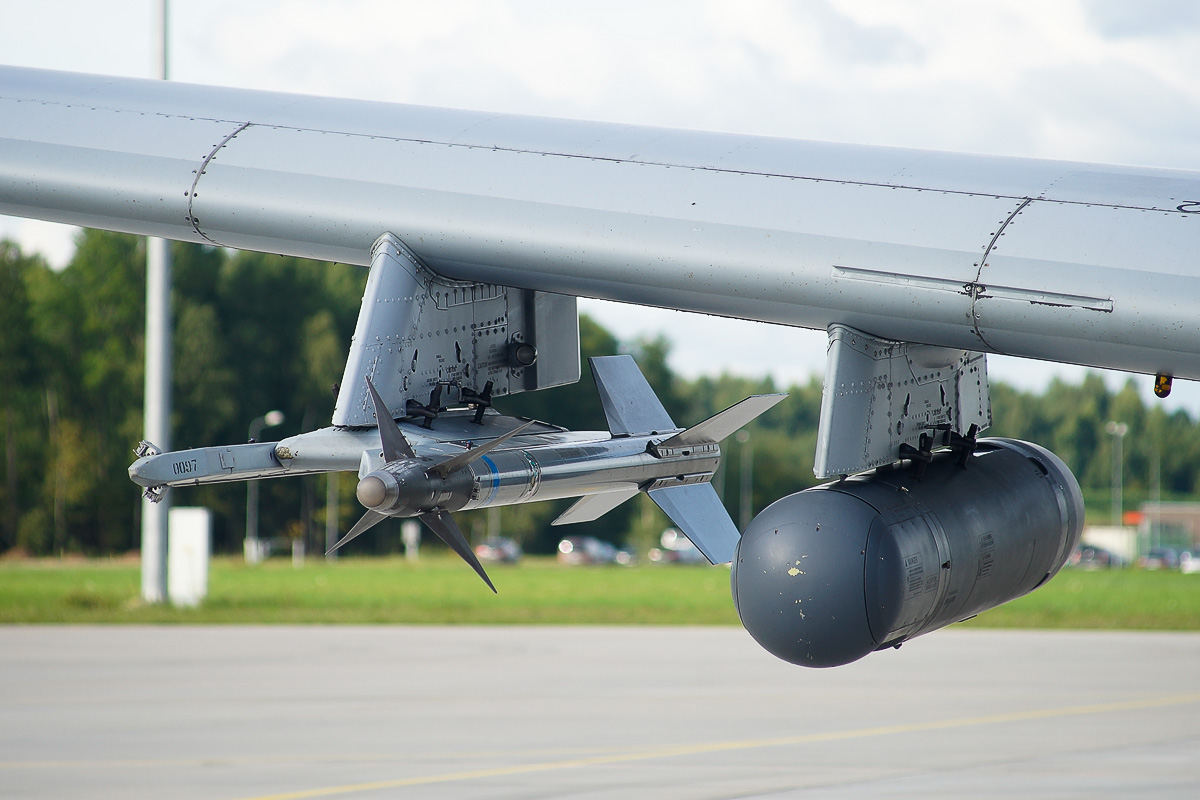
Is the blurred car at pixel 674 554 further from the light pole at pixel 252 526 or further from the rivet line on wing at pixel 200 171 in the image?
the rivet line on wing at pixel 200 171

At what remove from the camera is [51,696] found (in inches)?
880

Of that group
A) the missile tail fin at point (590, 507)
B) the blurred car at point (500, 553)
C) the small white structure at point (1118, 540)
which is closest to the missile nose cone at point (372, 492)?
the missile tail fin at point (590, 507)

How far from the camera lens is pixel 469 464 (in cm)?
715

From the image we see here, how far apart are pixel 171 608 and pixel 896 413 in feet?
113

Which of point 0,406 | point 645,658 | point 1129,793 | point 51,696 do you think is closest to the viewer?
point 1129,793

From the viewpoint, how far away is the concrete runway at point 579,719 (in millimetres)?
15555

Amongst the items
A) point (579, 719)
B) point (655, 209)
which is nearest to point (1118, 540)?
point (579, 719)

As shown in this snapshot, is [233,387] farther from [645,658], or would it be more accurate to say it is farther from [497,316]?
[497,316]

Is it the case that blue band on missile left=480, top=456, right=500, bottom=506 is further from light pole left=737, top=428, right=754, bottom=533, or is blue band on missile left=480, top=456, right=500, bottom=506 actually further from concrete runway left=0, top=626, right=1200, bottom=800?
light pole left=737, top=428, right=754, bottom=533

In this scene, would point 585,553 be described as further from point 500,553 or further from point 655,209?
point 655,209

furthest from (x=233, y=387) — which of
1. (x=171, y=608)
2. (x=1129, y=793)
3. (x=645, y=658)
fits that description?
(x=1129, y=793)

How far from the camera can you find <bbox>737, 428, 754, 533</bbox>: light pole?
460 feet

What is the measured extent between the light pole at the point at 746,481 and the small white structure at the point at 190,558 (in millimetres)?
100030

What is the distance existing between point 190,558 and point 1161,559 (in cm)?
9932
